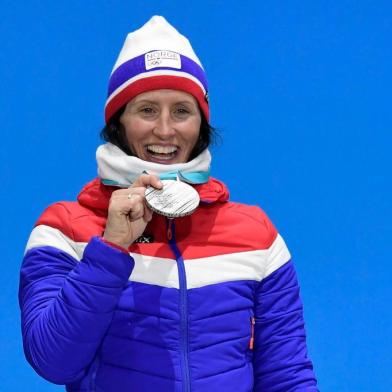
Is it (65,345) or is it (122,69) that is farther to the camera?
(122,69)

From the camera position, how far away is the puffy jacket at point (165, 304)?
1015 mm

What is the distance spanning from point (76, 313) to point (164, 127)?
344 mm

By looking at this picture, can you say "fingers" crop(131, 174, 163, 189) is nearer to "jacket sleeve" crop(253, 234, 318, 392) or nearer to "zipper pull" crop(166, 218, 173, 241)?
"zipper pull" crop(166, 218, 173, 241)

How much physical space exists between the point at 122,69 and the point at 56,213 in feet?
0.92

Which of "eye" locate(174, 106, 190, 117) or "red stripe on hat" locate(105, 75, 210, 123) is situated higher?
"red stripe on hat" locate(105, 75, 210, 123)

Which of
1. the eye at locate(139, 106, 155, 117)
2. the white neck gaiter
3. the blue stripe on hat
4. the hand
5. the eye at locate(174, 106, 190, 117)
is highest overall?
the blue stripe on hat

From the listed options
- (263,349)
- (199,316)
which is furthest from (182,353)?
(263,349)

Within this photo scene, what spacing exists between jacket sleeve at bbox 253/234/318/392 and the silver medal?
197 millimetres

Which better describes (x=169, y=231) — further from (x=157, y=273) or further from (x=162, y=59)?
→ (x=162, y=59)

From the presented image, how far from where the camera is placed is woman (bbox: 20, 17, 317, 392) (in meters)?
1.02

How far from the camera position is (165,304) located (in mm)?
1122

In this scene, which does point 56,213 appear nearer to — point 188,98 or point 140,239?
point 140,239

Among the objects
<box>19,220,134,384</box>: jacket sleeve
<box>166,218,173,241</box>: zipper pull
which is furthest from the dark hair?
<box>19,220,134,384</box>: jacket sleeve

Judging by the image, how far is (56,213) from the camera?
1.20 meters
